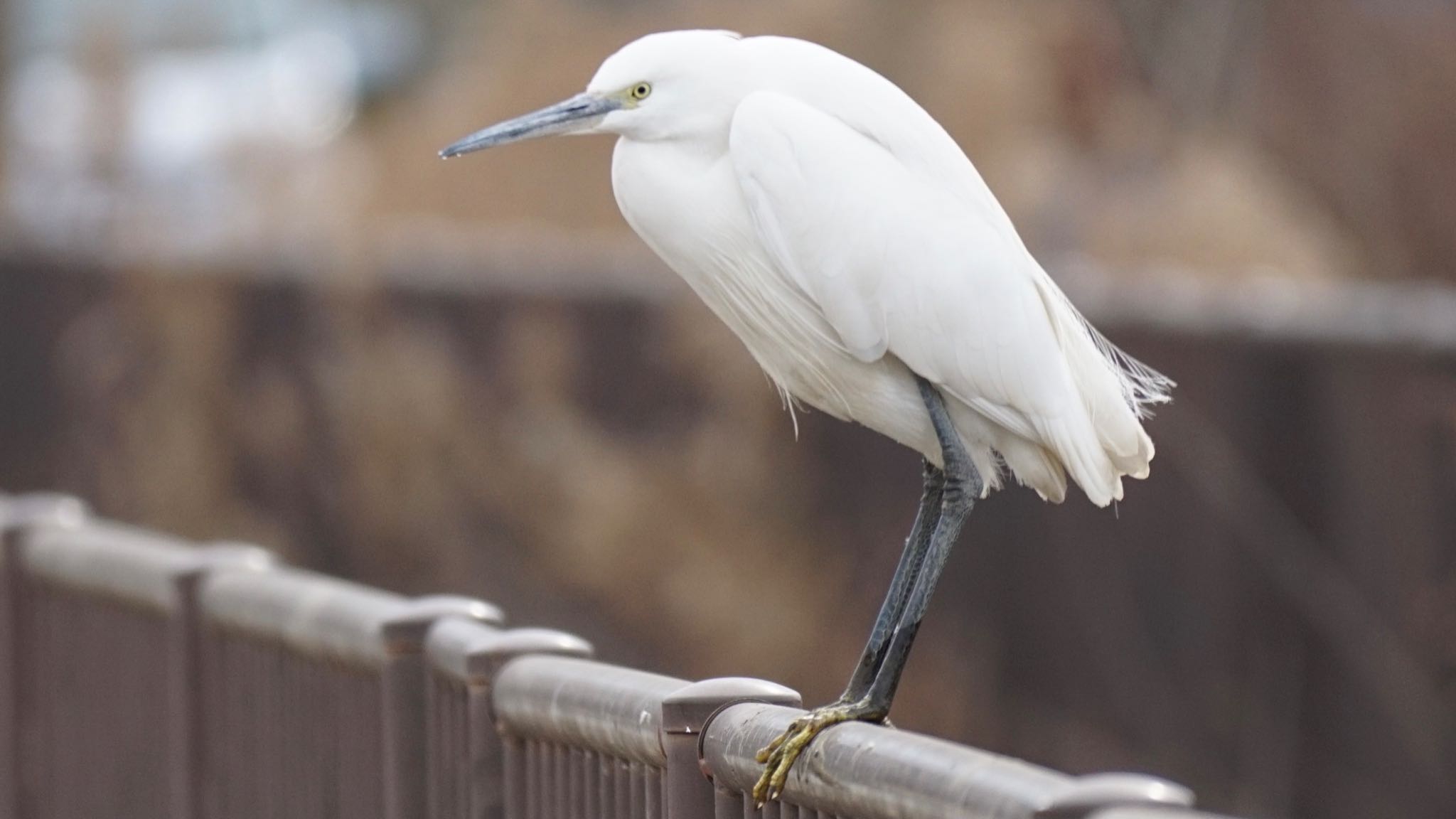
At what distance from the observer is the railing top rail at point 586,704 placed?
2420 millimetres

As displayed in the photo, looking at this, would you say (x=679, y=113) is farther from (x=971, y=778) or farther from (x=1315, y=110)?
(x=1315, y=110)

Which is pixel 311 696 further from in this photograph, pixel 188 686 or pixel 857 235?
pixel 857 235

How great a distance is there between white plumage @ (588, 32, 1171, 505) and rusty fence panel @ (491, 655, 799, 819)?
55 cm

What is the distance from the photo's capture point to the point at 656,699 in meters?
2.40

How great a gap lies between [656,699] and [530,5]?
10789mm

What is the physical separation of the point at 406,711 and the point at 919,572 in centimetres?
82

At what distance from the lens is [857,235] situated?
271cm

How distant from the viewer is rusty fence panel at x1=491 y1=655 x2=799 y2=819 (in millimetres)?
2318

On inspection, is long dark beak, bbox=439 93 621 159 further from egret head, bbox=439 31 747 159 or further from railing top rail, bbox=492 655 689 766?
railing top rail, bbox=492 655 689 766

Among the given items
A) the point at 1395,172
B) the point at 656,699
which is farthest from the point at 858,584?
the point at 656,699

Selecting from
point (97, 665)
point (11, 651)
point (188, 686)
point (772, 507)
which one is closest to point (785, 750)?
point (188, 686)

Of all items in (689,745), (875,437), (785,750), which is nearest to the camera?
(785,750)

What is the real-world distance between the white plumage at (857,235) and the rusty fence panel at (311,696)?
28.0 inches

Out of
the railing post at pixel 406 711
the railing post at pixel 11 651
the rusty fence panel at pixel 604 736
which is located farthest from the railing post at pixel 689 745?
the railing post at pixel 11 651
